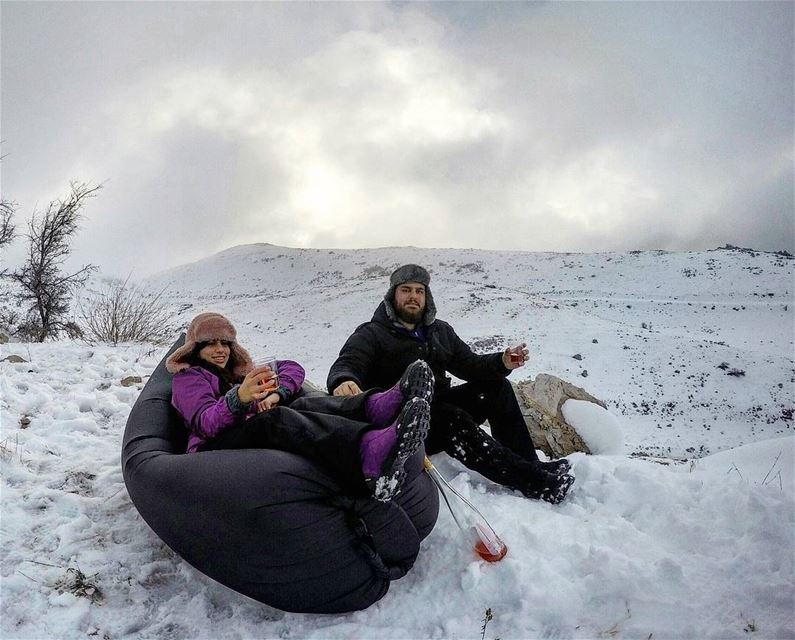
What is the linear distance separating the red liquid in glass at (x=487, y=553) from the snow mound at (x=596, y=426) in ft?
7.74

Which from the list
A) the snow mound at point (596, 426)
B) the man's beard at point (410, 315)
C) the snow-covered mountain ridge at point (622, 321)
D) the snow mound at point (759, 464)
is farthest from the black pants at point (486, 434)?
the snow-covered mountain ridge at point (622, 321)

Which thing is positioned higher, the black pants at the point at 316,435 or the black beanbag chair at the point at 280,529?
the black pants at the point at 316,435

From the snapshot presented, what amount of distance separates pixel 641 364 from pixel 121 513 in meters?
14.2

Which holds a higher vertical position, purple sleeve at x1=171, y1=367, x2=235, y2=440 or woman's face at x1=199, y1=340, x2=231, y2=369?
woman's face at x1=199, y1=340, x2=231, y2=369

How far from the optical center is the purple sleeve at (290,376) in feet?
9.53

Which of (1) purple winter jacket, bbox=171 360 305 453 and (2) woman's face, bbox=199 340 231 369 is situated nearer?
(1) purple winter jacket, bbox=171 360 305 453

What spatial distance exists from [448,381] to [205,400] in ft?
6.45

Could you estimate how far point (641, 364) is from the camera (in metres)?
13.9

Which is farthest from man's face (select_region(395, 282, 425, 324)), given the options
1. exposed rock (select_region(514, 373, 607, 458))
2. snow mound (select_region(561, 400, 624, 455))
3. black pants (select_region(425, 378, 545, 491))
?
snow mound (select_region(561, 400, 624, 455))

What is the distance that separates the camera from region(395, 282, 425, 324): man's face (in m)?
4.01

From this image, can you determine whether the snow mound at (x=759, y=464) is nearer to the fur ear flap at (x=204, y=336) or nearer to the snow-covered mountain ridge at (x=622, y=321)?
the fur ear flap at (x=204, y=336)

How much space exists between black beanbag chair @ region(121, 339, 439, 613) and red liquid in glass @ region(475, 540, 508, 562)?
1.07 ft

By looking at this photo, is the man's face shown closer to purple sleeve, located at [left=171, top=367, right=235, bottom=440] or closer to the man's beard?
the man's beard

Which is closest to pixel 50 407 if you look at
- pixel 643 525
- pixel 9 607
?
pixel 9 607
